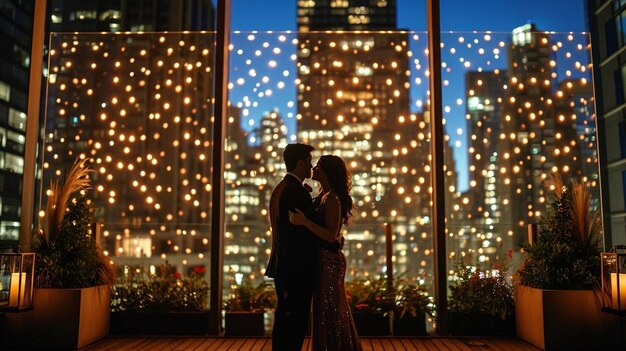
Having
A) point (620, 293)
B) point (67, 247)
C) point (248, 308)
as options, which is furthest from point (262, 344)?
point (620, 293)

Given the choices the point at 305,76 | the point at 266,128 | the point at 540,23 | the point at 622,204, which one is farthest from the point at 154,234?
the point at 622,204

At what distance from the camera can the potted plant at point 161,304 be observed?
4.38 metres

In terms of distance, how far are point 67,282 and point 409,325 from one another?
2610 mm

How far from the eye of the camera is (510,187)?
509cm

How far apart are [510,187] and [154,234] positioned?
333cm

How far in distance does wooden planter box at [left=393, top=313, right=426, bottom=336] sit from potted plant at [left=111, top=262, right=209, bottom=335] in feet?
5.01

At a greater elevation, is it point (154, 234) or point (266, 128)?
point (266, 128)

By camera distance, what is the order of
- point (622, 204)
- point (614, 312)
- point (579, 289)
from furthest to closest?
point (622, 204), point (579, 289), point (614, 312)

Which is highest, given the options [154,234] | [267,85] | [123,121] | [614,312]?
[267,85]

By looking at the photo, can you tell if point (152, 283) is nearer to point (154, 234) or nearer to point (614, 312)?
point (154, 234)

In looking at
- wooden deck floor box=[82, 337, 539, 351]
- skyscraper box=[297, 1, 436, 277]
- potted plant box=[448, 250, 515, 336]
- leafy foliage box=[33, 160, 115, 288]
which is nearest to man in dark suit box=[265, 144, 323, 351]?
wooden deck floor box=[82, 337, 539, 351]

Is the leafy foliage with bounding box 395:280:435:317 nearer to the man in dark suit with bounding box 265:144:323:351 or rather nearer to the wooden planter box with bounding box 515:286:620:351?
the wooden planter box with bounding box 515:286:620:351

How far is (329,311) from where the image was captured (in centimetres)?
291

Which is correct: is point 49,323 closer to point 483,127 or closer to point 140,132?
point 140,132
